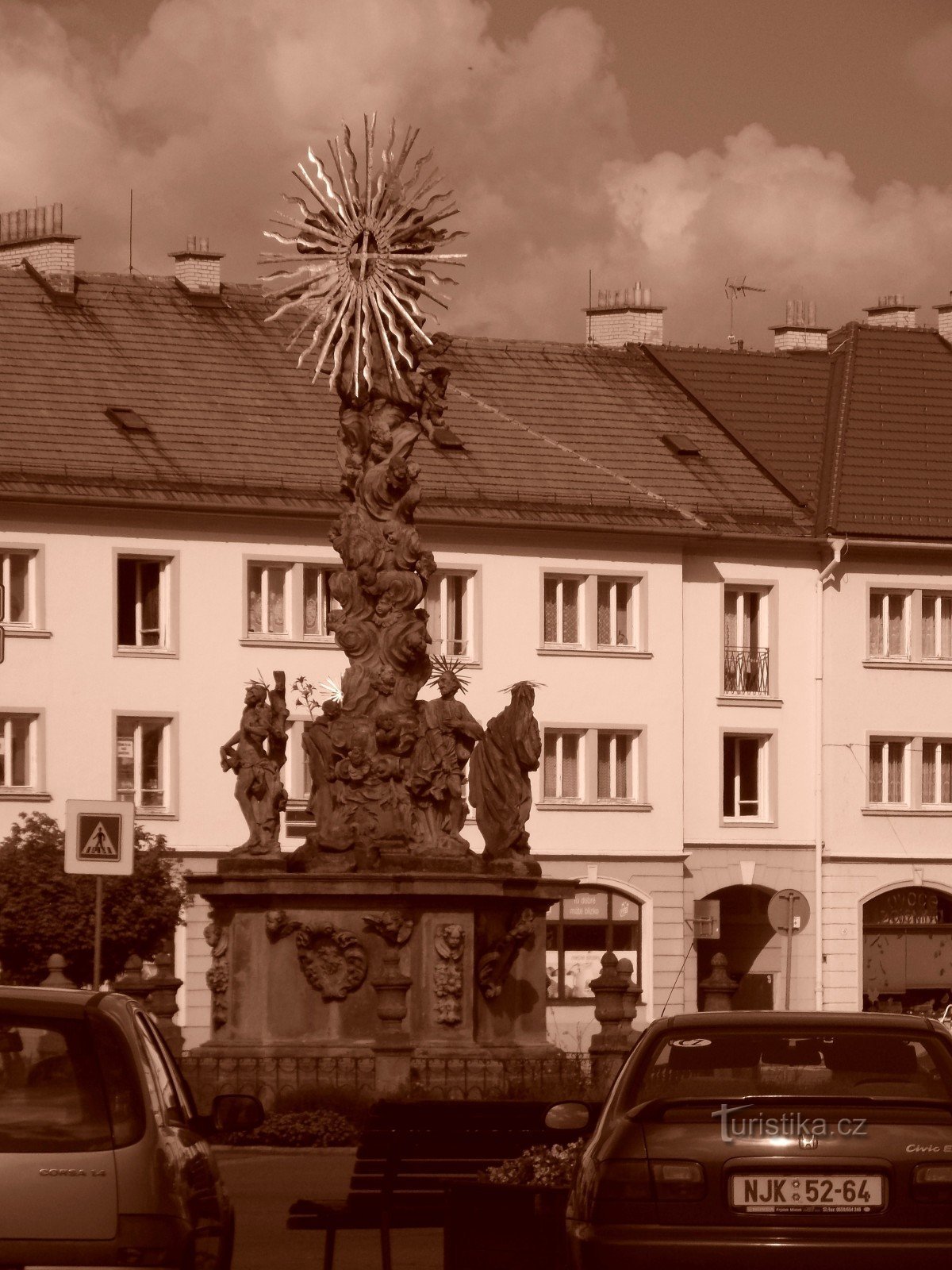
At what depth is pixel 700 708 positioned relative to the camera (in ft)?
185

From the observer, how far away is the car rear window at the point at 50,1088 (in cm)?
1079

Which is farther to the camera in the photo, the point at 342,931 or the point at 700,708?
the point at 700,708

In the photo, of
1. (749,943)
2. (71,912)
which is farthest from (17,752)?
(749,943)

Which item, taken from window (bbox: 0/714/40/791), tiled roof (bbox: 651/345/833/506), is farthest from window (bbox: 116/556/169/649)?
tiled roof (bbox: 651/345/833/506)

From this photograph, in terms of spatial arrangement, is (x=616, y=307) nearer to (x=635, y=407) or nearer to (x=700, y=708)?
(x=635, y=407)

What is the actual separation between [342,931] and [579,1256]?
15459mm

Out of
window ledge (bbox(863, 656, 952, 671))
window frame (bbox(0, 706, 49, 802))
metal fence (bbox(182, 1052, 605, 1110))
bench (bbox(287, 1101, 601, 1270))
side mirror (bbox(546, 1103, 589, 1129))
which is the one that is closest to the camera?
side mirror (bbox(546, 1103, 589, 1129))

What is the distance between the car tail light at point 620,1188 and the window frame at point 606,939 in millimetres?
41543

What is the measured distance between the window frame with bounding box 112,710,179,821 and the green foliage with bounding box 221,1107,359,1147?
2571 centimetres

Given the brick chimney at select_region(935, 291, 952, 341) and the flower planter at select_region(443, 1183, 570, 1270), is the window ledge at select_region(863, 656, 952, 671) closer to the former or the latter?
the brick chimney at select_region(935, 291, 952, 341)

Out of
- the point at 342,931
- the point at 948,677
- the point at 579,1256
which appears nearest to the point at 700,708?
the point at 948,677

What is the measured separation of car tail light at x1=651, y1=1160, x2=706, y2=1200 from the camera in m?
11.9

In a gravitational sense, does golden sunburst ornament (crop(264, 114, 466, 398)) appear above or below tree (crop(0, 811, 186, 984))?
above

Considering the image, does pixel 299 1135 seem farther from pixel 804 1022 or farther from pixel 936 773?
pixel 936 773
